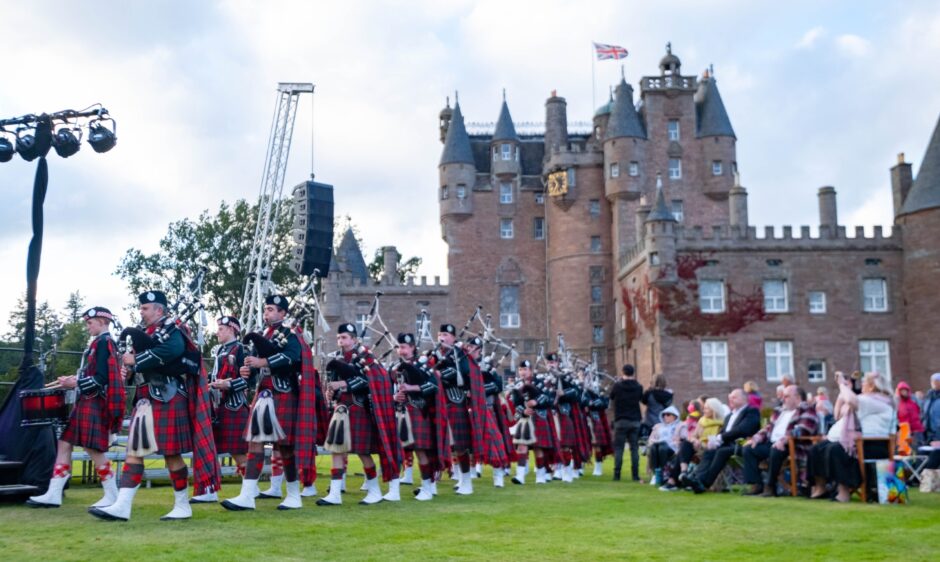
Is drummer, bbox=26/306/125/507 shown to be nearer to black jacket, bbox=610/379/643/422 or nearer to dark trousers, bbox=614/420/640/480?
black jacket, bbox=610/379/643/422

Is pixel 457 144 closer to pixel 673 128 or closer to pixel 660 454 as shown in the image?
pixel 673 128

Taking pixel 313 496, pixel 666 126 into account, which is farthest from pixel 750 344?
pixel 313 496

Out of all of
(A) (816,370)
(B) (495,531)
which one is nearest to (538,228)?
(A) (816,370)

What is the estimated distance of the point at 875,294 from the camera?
167ft

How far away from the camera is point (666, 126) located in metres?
61.2

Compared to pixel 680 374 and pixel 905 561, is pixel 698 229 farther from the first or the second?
pixel 905 561

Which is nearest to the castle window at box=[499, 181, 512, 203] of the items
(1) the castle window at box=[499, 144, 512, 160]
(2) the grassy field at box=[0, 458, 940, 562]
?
(1) the castle window at box=[499, 144, 512, 160]

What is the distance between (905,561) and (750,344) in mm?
43159

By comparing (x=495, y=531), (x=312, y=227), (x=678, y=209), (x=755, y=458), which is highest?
(x=678, y=209)

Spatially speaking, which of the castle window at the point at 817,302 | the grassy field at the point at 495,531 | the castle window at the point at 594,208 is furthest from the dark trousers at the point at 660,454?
the castle window at the point at 594,208

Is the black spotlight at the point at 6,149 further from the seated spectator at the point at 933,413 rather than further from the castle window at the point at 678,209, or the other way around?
the castle window at the point at 678,209

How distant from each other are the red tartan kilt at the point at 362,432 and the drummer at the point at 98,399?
2.75 metres

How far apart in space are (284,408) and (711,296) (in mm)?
40990

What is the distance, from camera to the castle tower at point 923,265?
49.2m
